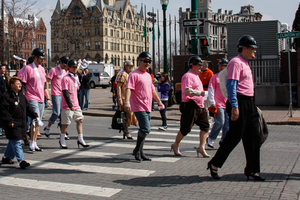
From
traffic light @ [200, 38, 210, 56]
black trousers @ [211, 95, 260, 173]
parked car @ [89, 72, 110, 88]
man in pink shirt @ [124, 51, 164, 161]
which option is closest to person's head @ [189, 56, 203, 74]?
man in pink shirt @ [124, 51, 164, 161]

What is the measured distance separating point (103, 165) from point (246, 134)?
2571mm

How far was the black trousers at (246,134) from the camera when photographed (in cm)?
500

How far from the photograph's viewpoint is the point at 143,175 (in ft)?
18.6

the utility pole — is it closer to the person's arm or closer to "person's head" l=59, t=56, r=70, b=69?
"person's head" l=59, t=56, r=70, b=69

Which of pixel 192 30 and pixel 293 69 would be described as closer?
pixel 192 30

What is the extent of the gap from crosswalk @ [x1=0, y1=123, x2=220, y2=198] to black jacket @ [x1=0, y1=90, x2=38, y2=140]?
66 centimetres

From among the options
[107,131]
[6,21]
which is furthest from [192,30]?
[6,21]

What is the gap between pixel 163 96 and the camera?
11.3 meters

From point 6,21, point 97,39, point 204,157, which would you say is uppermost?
point 97,39

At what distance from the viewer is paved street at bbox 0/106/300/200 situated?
185 inches

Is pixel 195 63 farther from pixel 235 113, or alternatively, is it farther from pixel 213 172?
pixel 213 172

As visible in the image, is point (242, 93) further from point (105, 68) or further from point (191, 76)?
point (105, 68)

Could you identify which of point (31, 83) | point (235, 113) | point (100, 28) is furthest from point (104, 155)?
point (100, 28)

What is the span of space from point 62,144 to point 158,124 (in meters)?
4.96
